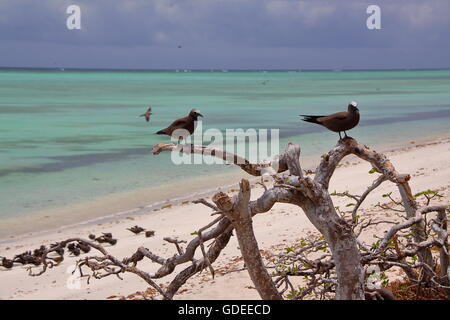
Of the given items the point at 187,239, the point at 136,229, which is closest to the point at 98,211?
the point at 136,229

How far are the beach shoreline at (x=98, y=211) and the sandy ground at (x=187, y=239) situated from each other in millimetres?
349

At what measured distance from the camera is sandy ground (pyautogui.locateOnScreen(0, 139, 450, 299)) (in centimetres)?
858

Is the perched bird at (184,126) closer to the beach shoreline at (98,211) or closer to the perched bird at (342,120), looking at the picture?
the perched bird at (342,120)

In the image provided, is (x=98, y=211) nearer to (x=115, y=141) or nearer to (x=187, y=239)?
(x=187, y=239)

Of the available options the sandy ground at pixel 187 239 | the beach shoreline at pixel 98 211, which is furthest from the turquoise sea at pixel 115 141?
the sandy ground at pixel 187 239

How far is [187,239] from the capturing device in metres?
11.8

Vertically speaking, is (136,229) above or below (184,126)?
below

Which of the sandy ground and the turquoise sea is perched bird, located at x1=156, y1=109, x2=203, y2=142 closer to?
the sandy ground

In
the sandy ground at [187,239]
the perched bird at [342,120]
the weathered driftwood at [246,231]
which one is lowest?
the sandy ground at [187,239]

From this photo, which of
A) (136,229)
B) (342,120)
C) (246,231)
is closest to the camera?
(246,231)

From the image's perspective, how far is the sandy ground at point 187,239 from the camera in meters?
8.58

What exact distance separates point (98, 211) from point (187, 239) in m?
4.90

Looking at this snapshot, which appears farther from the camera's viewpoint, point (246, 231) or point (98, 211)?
point (98, 211)
